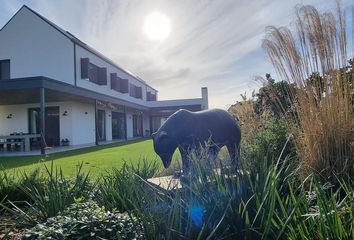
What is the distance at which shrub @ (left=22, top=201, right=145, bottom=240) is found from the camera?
1873mm

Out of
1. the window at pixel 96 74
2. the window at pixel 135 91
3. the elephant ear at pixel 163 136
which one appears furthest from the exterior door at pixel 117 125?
the elephant ear at pixel 163 136

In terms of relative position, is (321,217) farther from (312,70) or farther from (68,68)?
(68,68)

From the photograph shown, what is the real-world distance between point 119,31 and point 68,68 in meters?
8.12

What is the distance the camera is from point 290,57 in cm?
339

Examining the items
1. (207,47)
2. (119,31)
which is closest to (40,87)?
(119,31)

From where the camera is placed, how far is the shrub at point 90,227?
1.87m

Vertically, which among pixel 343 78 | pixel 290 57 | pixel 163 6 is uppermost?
pixel 163 6

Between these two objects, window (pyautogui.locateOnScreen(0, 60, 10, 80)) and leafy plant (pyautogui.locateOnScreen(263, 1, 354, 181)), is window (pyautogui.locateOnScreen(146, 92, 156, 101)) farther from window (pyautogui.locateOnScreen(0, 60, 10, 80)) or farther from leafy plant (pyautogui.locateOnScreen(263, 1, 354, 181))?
leafy plant (pyautogui.locateOnScreen(263, 1, 354, 181))

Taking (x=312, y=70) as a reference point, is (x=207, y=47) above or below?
above

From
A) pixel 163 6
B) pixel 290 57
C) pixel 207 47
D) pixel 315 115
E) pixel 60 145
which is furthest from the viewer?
pixel 60 145

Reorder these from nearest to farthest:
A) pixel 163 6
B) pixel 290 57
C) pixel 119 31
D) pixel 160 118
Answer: pixel 290 57
pixel 163 6
pixel 119 31
pixel 160 118

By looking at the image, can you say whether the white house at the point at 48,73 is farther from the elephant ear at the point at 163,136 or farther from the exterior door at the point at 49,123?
the elephant ear at the point at 163,136

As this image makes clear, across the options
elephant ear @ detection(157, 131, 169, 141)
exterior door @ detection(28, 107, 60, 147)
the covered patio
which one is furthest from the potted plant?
elephant ear @ detection(157, 131, 169, 141)

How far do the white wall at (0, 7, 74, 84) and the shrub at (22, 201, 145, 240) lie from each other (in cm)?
1458
